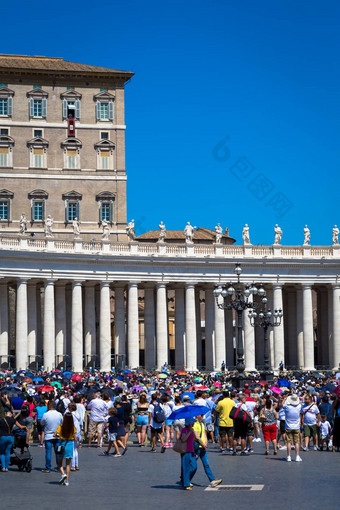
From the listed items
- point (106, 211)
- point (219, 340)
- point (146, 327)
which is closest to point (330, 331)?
point (219, 340)

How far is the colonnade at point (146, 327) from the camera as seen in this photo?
7906 cm

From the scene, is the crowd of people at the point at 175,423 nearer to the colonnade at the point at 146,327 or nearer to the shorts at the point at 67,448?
the shorts at the point at 67,448

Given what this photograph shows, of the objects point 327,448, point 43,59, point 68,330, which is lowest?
point 327,448

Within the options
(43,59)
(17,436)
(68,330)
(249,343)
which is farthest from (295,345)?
(17,436)

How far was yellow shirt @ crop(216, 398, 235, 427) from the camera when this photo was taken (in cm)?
3388

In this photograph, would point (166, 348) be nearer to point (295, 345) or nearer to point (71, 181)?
point (295, 345)

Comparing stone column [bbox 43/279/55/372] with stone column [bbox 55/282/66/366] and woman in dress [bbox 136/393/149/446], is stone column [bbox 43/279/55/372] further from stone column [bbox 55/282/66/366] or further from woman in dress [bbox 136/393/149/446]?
woman in dress [bbox 136/393/149/446]

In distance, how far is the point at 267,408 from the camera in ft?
114

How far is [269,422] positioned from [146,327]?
51.0 m

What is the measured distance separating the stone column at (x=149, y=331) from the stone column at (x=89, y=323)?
4.24 meters

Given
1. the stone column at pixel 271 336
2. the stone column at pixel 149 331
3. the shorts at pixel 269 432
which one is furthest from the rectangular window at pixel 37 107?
the shorts at pixel 269 432

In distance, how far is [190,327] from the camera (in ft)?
278

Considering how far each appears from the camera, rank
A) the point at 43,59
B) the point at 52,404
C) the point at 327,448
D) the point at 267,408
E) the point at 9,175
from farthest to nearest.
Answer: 1. the point at 43,59
2. the point at 9,175
3. the point at 327,448
4. the point at 267,408
5. the point at 52,404

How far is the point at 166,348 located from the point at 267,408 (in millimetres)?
48997
